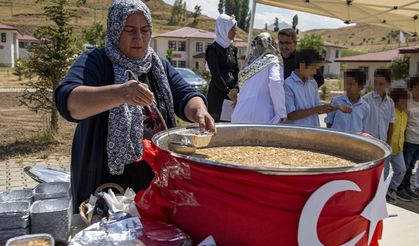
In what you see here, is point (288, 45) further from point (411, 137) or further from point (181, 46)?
point (181, 46)

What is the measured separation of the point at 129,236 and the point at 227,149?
0.61 m

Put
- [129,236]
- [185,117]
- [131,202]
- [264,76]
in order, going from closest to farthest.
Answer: [129,236], [131,202], [185,117], [264,76]

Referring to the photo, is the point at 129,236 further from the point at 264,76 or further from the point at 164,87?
the point at 264,76

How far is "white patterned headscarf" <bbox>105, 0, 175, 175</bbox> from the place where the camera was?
164 cm

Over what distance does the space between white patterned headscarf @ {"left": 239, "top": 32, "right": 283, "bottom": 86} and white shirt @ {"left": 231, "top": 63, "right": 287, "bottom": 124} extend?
4 cm

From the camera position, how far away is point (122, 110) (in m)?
1.65

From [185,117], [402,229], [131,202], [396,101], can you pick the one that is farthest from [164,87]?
[396,101]

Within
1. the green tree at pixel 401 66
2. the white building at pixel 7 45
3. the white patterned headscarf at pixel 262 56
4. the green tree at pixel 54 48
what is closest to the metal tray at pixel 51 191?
the white patterned headscarf at pixel 262 56

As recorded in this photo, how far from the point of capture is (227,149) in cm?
158

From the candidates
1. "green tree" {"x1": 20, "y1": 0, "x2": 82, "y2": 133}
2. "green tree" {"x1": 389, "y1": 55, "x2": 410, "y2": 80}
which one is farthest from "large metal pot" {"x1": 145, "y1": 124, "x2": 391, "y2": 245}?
"green tree" {"x1": 389, "y1": 55, "x2": 410, "y2": 80}

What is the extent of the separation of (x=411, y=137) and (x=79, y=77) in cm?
431

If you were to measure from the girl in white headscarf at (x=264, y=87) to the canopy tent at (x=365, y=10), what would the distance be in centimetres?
231

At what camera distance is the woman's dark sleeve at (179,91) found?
72.2 inches

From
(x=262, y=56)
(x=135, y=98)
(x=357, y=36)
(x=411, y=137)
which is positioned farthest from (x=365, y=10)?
(x=357, y=36)
